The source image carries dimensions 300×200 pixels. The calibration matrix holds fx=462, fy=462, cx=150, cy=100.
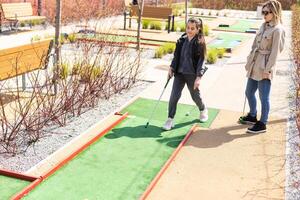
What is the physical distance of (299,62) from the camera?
8117 millimetres

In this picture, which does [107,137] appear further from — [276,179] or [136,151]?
[276,179]

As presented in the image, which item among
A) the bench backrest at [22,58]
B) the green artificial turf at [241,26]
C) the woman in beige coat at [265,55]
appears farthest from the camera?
the green artificial turf at [241,26]

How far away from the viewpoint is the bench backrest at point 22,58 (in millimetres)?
6436

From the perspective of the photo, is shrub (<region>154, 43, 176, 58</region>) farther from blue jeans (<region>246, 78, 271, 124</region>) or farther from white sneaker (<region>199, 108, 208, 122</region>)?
blue jeans (<region>246, 78, 271, 124</region>)

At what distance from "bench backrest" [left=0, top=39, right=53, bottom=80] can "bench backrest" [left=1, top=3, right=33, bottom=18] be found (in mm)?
7504

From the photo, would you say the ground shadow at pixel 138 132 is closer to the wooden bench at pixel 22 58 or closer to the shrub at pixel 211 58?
the wooden bench at pixel 22 58

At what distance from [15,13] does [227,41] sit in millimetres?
7088

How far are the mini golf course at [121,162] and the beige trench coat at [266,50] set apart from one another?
104 centimetres

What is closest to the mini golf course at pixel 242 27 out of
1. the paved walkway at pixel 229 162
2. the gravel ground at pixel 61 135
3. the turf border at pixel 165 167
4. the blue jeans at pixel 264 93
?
the paved walkway at pixel 229 162

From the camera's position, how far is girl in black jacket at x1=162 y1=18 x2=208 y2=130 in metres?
6.02

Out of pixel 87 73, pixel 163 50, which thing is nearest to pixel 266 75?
pixel 87 73

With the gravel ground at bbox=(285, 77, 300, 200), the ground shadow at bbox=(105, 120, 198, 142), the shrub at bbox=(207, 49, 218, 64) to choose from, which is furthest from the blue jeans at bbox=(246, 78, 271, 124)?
the shrub at bbox=(207, 49, 218, 64)

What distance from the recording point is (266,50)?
6047 mm

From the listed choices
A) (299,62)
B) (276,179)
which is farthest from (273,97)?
(276,179)
